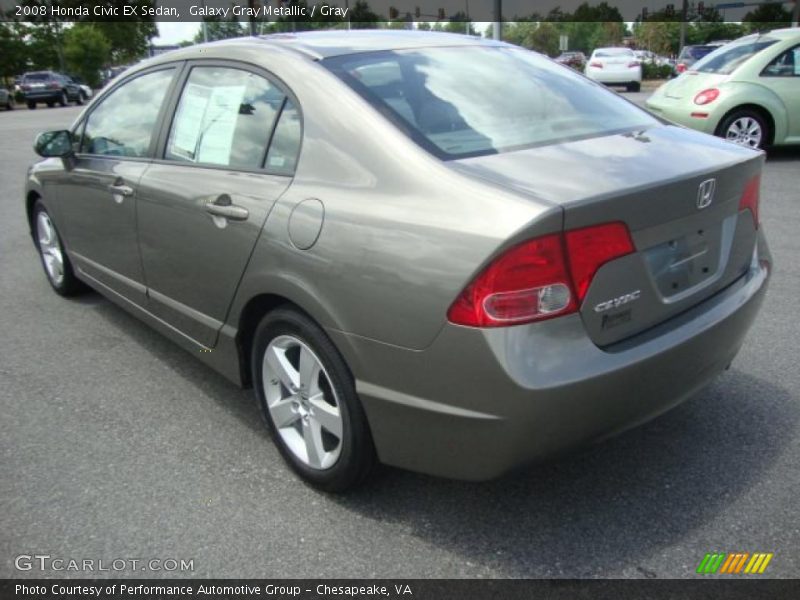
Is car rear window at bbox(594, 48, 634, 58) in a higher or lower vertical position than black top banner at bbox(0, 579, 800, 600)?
higher

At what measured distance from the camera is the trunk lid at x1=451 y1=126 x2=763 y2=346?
2.18m

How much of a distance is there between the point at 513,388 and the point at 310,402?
35.6 inches

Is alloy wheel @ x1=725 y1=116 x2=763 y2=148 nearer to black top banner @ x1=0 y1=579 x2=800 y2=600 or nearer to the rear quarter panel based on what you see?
the rear quarter panel

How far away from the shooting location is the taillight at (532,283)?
2062 millimetres

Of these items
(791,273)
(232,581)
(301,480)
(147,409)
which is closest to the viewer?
(232,581)

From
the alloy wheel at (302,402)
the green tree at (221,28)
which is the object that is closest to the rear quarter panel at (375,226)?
the alloy wheel at (302,402)

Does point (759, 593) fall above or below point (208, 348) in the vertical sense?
below

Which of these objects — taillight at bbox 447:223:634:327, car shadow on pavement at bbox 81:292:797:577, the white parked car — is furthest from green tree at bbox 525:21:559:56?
taillight at bbox 447:223:634:327

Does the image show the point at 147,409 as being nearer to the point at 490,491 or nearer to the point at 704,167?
the point at 490,491

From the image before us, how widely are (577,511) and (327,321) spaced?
1102 mm

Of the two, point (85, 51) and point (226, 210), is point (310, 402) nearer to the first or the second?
point (226, 210)

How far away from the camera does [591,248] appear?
2.15 metres

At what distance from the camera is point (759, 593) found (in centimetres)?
220

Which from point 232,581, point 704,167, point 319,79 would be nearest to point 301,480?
point 232,581
